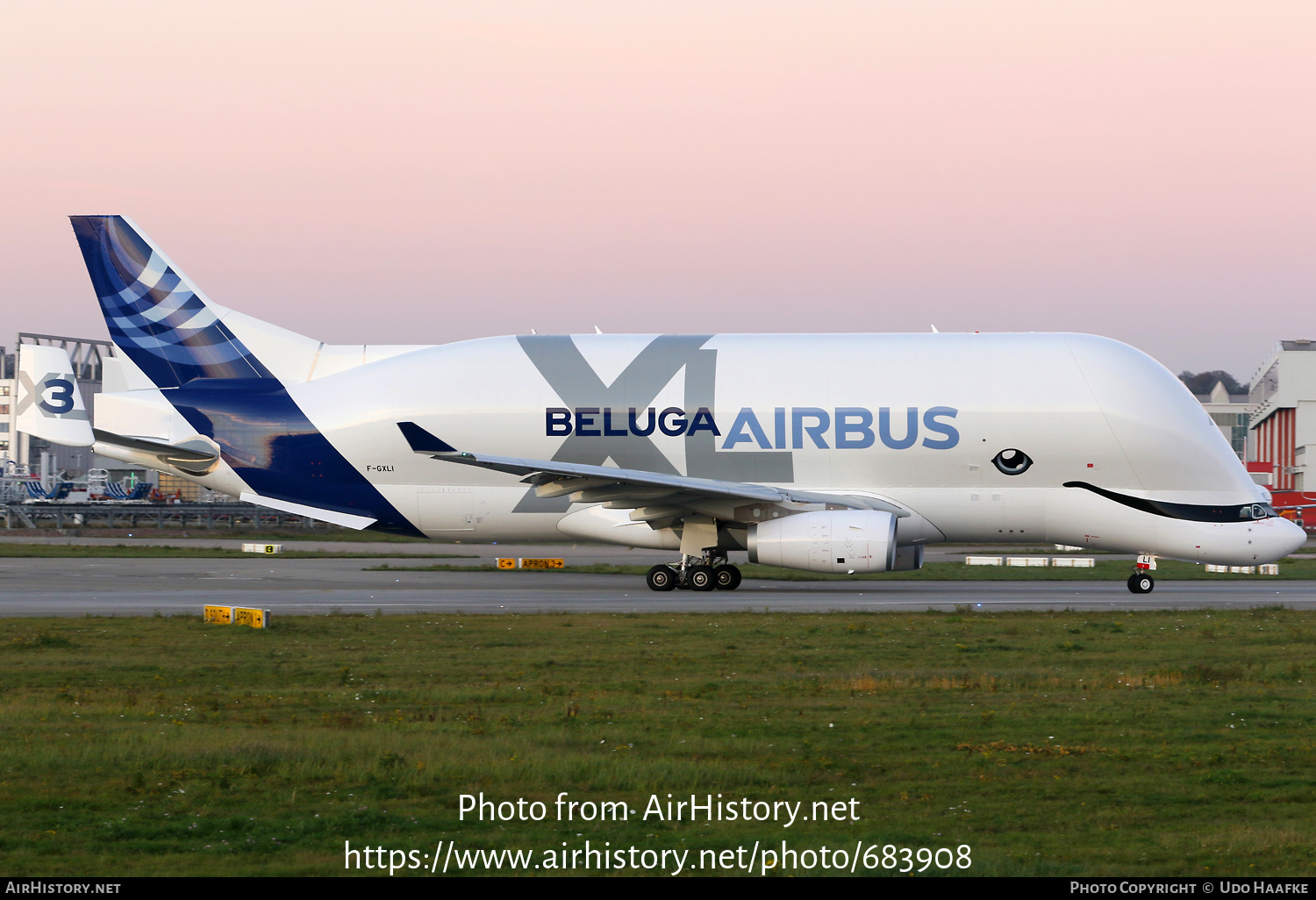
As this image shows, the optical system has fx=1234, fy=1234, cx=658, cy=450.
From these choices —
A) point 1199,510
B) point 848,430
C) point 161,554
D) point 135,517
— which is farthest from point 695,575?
point 135,517

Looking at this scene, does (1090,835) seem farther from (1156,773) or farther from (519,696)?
(519,696)

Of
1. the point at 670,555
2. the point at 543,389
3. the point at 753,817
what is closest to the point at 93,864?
the point at 753,817

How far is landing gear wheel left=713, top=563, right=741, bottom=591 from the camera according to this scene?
30.1m

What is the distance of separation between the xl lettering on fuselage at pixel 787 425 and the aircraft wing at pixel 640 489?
1.19 m

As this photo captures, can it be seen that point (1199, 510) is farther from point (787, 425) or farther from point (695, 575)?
point (695, 575)

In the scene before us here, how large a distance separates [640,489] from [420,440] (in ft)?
17.1

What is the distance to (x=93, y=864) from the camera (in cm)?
759

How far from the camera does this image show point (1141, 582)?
96.4 ft

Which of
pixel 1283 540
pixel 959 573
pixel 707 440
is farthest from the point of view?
pixel 959 573

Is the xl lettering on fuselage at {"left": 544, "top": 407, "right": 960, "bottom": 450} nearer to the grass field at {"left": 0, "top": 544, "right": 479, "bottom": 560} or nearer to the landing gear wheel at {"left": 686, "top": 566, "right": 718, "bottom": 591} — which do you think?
the landing gear wheel at {"left": 686, "top": 566, "right": 718, "bottom": 591}

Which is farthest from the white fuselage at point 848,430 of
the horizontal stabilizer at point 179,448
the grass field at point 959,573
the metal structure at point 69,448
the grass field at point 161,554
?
the metal structure at point 69,448

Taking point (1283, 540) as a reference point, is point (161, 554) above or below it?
below

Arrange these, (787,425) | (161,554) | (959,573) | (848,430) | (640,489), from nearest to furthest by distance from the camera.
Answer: (640,489), (848,430), (787,425), (959,573), (161,554)
